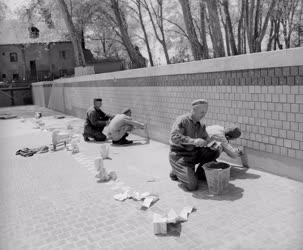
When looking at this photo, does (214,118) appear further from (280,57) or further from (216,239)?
(216,239)

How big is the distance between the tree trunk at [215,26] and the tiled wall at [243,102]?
3120mm

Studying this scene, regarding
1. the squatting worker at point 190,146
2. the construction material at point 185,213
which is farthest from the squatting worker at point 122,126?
the construction material at point 185,213

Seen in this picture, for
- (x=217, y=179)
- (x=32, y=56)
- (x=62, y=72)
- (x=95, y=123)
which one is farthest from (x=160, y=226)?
(x=32, y=56)

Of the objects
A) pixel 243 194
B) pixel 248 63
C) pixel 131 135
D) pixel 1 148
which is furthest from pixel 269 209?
pixel 1 148

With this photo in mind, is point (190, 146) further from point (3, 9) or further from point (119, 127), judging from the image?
point (3, 9)

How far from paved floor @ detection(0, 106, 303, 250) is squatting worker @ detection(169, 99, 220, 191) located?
27 cm

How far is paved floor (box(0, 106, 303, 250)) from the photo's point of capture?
13.5ft

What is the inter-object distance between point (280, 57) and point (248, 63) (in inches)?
29.6

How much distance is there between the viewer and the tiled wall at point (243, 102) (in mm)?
5707

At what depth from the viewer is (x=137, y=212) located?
16.5 ft

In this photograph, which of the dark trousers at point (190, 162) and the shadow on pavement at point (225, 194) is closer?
the shadow on pavement at point (225, 194)

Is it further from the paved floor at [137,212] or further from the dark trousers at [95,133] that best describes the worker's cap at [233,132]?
the dark trousers at [95,133]

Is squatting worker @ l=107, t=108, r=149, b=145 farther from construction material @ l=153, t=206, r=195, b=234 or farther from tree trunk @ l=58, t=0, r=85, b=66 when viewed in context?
tree trunk @ l=58, t=0, r=85, b=66

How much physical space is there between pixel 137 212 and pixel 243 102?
9.78 feet
